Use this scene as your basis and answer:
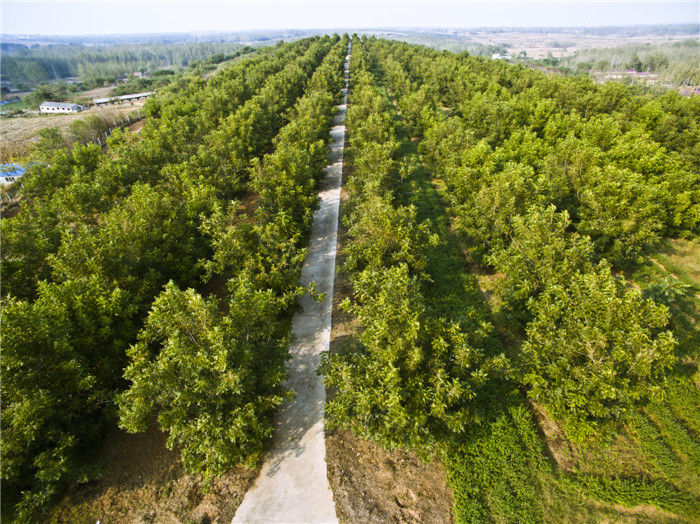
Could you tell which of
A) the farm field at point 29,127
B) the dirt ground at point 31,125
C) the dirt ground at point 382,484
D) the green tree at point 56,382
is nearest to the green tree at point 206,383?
the green tree at point 56,382

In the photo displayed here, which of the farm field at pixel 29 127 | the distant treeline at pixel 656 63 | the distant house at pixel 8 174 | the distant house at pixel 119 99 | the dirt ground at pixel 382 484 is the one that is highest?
the distant treeline at pixel 656 63

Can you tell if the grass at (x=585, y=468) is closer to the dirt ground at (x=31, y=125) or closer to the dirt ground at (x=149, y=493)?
the dirt ground at (x=149, y=493)

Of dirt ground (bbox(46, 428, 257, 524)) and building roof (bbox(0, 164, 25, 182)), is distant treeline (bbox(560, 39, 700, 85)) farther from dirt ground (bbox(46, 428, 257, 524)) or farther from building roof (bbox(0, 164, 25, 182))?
building roof (bbox(0, 164, 25, 182))

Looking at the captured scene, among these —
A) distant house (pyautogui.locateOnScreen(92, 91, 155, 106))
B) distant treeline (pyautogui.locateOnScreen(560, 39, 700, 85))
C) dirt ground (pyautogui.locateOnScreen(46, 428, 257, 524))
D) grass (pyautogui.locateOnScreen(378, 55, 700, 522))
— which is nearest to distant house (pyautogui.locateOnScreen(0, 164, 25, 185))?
dirt ground (pyautogui.locateOnScreen(46, 428, 257, 524))

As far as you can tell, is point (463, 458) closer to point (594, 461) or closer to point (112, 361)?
point (594, 461)

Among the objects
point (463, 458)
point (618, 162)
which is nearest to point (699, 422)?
point (463, 458)

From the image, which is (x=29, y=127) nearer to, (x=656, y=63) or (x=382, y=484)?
(x=382, y=484)

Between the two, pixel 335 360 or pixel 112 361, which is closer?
pixel 335 360
